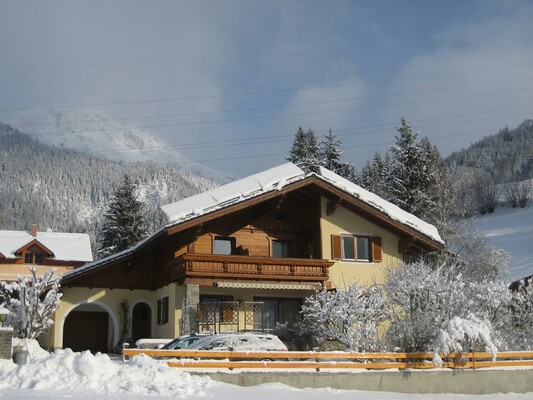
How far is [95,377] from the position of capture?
49.4ft

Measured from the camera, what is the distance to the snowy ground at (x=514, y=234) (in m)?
58.0

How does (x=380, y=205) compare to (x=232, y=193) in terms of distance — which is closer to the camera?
(x=232, y=193)

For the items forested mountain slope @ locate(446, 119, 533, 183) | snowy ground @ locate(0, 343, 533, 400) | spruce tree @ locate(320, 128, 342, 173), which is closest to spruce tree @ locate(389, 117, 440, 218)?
spruce tree @ locate(320, 128, 342, 173)

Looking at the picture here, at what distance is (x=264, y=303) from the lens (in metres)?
31.7

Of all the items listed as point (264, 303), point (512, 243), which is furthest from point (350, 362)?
point (512, 243)

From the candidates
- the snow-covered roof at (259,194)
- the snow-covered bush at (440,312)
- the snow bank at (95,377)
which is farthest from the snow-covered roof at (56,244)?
the snow bank at (95,377)

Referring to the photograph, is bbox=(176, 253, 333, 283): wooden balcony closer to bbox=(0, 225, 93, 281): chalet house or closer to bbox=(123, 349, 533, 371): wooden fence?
bbox=(123, 349, 533, 371): wooden fence

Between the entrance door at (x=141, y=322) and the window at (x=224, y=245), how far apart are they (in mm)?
4961

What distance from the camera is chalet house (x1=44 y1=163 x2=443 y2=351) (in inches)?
1177

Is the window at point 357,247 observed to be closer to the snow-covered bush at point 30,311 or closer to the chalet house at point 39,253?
the snow-covered bush at point 30,311

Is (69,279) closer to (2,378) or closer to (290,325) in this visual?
(290,325)

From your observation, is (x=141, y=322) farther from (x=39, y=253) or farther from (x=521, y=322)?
(x=39, y=253)

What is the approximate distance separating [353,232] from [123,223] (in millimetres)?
28120

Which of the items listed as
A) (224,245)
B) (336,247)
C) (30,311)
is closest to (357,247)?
(336,247)
